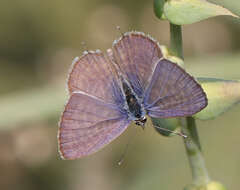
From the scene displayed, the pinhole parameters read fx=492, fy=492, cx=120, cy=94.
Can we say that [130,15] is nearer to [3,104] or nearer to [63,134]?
[3,104]

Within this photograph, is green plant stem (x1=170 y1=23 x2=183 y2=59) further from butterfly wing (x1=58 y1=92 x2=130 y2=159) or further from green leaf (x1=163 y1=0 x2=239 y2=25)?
butterfly wing (x1=58 y1=92 x2=130 y2=159)

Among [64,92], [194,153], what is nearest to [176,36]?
[194,153]

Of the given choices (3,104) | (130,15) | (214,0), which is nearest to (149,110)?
(214,0)

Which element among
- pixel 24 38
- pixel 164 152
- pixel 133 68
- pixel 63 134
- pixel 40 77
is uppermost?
pixel 133 68

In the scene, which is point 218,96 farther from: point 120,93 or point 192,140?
point 120,93

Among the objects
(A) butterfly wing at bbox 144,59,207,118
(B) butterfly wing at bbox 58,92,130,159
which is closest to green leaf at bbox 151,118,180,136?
(A) butterfly wing at bbox 144,59,207,118
